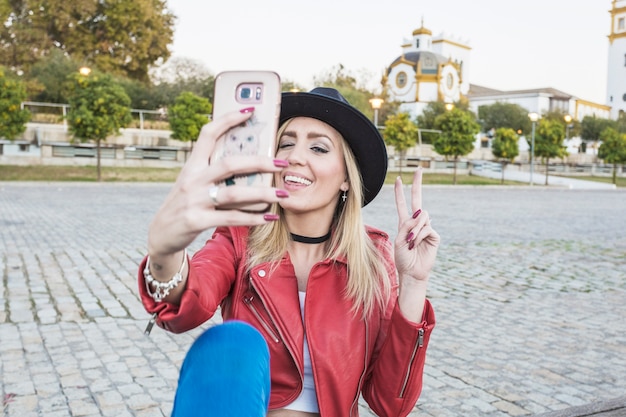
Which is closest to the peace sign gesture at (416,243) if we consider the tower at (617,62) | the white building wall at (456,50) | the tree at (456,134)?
the tree at (456,134)

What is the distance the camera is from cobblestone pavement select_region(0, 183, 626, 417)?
405cm

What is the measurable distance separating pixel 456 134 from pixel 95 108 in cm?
1953

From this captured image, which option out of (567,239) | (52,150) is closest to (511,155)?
(52,150)

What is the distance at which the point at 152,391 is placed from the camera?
4.07 m

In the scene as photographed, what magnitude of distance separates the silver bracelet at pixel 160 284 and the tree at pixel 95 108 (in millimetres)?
25774

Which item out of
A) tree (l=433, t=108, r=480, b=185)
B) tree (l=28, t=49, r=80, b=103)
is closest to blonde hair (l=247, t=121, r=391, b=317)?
tree (l=433, t=108, r=480, b=185)

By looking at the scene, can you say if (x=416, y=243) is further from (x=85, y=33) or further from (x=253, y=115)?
(x=85, y=33)

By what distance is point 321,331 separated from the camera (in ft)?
6.88

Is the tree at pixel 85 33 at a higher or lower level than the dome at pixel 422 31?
lower

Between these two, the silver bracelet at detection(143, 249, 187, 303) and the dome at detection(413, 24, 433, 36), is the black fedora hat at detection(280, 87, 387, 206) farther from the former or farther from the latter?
the dome at detection(413, 24, 433, 36)

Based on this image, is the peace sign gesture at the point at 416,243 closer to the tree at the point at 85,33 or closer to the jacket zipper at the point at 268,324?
the jacket zipper at the point at 268,324

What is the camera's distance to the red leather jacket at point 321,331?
2.07 meters

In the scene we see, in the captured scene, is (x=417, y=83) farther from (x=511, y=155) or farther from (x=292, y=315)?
(x=292, y=315)

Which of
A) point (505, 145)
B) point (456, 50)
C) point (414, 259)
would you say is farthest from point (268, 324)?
point (456, 50)
